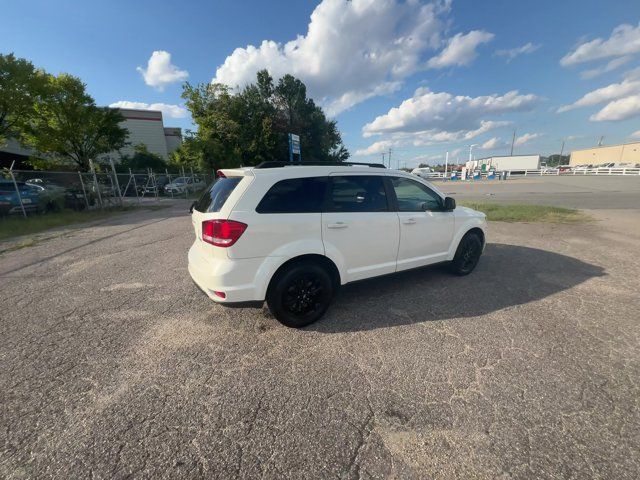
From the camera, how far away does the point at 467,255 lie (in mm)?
4582

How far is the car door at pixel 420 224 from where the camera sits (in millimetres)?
3719

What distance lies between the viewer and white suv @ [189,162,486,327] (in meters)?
2.73

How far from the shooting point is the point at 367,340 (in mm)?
2920

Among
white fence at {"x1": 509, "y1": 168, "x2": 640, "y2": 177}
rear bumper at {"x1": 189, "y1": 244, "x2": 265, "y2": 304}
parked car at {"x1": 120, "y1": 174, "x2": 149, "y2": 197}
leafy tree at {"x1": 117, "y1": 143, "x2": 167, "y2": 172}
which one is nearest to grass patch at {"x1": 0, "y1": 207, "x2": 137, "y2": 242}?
parked car at {"x1": 120, "y1": 174, "x2": 149, "y2": 197}

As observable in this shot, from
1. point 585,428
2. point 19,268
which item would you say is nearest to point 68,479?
point 585,428

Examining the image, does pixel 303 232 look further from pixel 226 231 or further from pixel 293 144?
pixel 293 144

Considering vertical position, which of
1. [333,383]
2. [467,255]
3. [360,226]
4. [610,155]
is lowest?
[333,383]

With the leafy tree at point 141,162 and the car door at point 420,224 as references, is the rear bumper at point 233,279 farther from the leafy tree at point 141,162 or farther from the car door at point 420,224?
the leafy tree at point 141,162

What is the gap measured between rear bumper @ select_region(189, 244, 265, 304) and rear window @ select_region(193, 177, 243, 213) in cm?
58

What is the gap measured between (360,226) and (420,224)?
1050 millimetres

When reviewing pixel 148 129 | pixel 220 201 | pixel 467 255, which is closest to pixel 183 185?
pixel 220 201

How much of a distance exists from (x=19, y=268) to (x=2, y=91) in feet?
59.6

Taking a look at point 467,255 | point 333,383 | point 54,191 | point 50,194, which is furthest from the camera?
point 54,191

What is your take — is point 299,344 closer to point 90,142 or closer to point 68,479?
point 68,479
